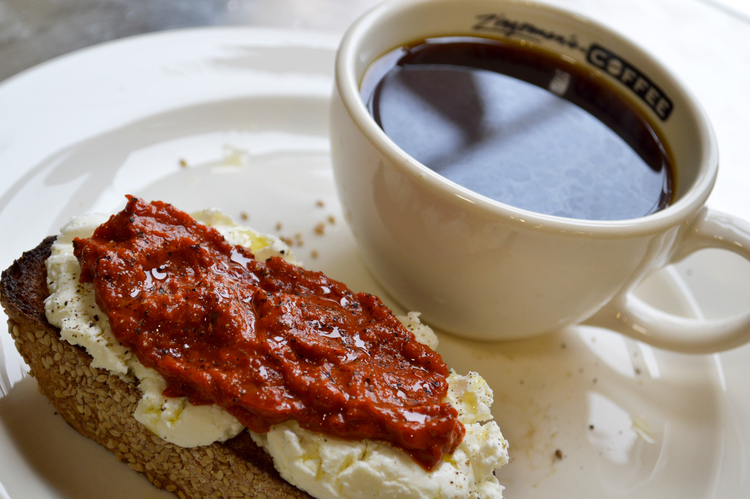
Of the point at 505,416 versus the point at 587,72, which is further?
the point at 587,72

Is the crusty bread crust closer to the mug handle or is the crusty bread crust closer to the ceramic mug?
the ceramic mug

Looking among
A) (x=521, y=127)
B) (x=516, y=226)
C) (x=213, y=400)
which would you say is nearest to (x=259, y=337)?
(x=213, y=400)

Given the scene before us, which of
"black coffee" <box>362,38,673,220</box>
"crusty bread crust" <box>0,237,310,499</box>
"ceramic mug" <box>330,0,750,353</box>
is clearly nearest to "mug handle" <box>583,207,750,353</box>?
"ceramic mug" <box>330,0,750,353</box>

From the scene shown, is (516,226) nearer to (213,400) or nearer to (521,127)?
(521,127)

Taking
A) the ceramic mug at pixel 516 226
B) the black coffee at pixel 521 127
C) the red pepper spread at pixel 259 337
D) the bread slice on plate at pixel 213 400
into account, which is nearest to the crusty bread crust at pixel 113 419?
the bread slice on plate at pixel 213 400

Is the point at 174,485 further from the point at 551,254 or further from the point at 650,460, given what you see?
the point at 650,460

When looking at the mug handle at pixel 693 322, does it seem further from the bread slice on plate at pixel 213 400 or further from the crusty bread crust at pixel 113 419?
the crusty bread crust at pixel 113 419

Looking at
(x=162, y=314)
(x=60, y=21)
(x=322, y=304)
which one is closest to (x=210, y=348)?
(x=162, y=314)
